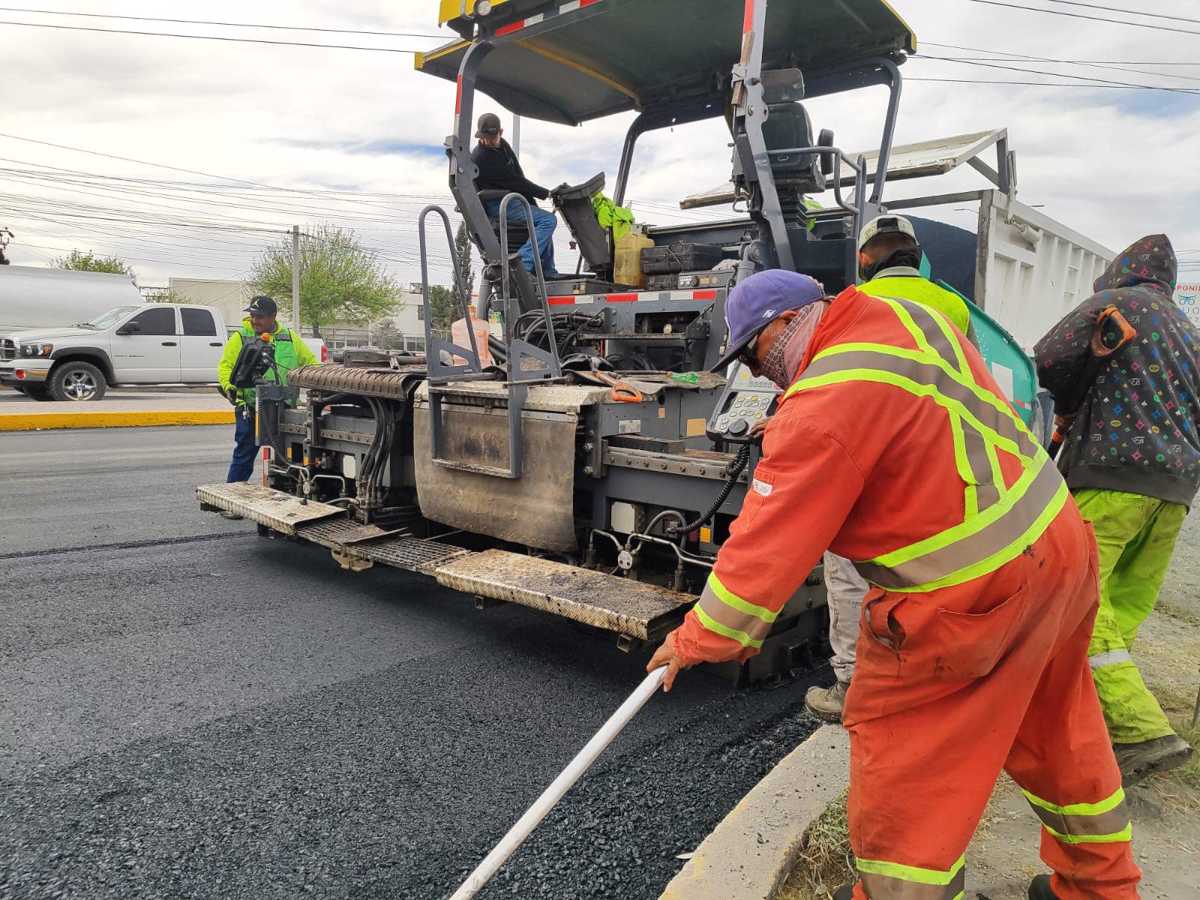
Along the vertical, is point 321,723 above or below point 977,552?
below

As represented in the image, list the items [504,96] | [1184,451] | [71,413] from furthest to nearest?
[71,413]
[504,96]
[1184,451]

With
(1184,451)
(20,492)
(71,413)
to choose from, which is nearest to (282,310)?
(71,413)

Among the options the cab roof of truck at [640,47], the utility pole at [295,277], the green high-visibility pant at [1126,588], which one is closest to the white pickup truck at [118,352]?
the cab roof of truck at [640,47]

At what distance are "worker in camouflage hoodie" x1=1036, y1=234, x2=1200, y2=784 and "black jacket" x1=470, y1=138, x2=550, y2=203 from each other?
317 cm

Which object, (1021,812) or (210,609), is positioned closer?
(1021,812)

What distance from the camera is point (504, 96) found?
5512mm

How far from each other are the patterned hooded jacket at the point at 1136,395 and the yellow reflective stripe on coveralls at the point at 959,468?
128cm

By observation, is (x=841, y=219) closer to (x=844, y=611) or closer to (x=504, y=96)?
(x=504, y=96)

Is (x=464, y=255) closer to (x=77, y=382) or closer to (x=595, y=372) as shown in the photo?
(x=595, y=372)

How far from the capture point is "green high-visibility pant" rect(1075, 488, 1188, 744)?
8.39 feet

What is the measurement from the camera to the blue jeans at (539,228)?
512 cm

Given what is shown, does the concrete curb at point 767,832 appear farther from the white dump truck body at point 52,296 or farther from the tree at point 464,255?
the white dump truck body at point 52,296

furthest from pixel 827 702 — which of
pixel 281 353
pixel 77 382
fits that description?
pixel 77 382

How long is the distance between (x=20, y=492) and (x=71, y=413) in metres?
5.49
